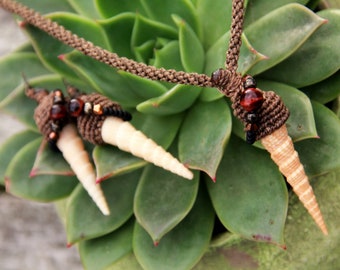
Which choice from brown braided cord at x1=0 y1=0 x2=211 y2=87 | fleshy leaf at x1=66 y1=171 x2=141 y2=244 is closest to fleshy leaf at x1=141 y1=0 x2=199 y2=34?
brown braided cord at x1=0 y1=0 x2=211 y2=87

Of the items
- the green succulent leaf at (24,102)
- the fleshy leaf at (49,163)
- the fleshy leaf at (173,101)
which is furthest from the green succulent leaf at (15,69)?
the fleshy leaf at (173,101)

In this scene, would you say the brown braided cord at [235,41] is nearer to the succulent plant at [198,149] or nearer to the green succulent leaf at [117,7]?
the succulent plant at [198,149]

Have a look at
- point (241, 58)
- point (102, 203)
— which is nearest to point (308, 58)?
point (241, 58)

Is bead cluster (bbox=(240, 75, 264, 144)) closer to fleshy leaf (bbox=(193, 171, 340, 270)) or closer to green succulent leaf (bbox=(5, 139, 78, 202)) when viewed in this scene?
fleshy leaf (bbox=(193, 171, 340, 270))

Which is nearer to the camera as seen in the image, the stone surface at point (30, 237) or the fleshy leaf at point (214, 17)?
the fleshy leaf at point (214, 17)

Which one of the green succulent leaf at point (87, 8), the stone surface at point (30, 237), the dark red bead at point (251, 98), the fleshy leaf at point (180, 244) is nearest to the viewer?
the dark red bead at point (251, 98)

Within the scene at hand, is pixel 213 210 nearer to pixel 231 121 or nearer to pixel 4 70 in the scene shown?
pixel 231 121

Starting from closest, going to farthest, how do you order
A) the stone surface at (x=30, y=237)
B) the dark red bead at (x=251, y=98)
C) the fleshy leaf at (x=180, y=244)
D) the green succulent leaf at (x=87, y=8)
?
the dark red bead at (x=251, y=98) < the fleshy leaf at (x=180, y=244) < the green succulent leaf at (x=87, y=8) < the stone surface at (x=30, y=237)
